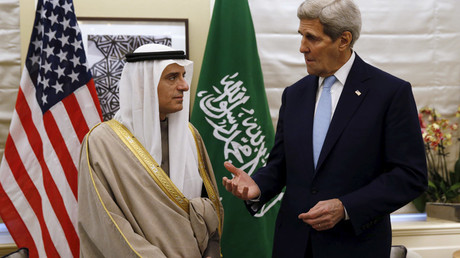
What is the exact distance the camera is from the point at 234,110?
3559mm

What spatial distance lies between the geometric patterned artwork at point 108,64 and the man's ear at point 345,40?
1.93 meters

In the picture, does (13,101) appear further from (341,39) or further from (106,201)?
(341,39)

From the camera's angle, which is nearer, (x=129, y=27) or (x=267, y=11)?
(x=129, y=27)

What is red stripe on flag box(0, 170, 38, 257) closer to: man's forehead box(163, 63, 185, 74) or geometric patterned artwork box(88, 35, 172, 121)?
geometric patterned artwork box(88, 35, 172, 121)

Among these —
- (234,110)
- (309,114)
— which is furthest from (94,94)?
(309,114)

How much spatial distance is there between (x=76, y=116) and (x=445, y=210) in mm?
2798

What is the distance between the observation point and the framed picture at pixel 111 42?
3605 mm

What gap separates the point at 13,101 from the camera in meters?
3.57

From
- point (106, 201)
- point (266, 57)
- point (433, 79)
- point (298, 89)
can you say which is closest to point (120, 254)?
point (106, 201)

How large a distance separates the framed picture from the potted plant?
211 centimetres

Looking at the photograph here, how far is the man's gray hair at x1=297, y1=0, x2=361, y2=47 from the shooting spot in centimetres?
206

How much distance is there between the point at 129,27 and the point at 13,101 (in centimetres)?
93

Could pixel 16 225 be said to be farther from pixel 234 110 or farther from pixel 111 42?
pixel 234 110

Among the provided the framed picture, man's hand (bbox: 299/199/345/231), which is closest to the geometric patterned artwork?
the framed picture
